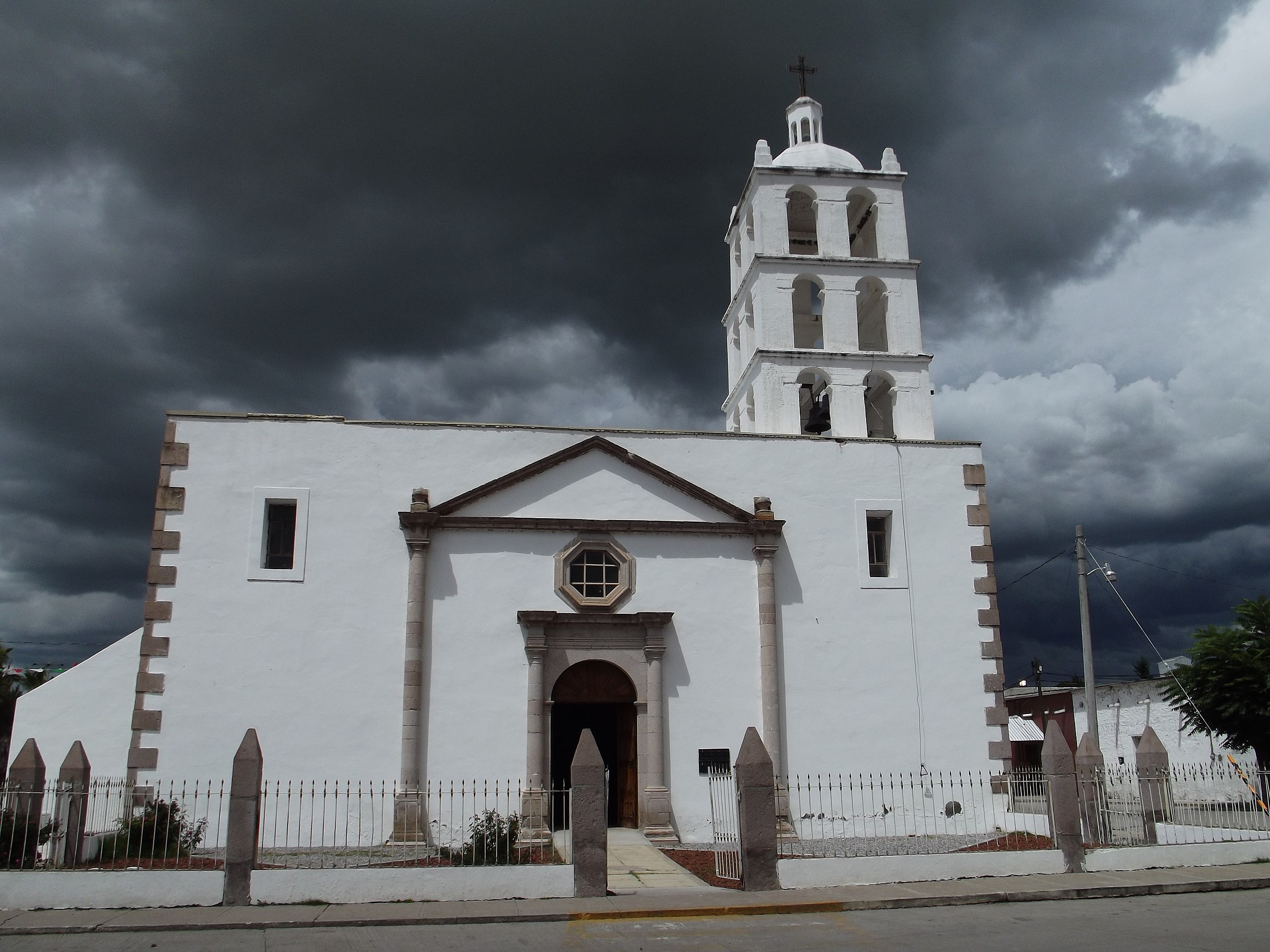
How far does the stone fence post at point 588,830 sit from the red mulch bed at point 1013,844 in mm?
4879

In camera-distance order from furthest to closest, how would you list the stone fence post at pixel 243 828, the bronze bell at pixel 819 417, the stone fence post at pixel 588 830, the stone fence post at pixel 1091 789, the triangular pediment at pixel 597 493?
1. the bronze bell at pixel 819 417
2. the triangular pediment at pixel 597 493
3. the stone fence post at pixel 1091 789
4. the stone fence post at pixel 588 830
5. the stone fence post at pixel 243 828

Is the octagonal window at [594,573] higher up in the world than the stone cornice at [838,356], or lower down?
lower down

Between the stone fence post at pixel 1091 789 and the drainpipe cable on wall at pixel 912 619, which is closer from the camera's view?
the stone fence post at pixel 1091 789

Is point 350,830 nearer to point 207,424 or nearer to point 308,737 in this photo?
point 308,737

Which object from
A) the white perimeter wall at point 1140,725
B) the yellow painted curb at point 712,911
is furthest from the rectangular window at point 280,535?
the white perimeter wall at point 1140,725

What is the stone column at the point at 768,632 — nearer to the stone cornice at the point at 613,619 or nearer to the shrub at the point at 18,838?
the stone cornice at the point at 613,619

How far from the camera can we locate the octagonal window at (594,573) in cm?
1773

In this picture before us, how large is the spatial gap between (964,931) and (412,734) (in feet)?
30.8

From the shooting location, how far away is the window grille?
17.9m

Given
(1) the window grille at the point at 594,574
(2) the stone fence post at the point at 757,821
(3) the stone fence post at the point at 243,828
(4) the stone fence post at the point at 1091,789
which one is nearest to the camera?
(3) the stone fence post at the point at 243,828

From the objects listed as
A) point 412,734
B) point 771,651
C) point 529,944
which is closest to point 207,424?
point 412,734

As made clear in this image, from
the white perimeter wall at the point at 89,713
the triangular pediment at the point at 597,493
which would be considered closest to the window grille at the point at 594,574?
the triangular pediment at the point at 597,493

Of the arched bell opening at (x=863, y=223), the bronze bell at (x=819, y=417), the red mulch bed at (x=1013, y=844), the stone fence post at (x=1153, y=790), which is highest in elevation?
the arched bell opening at (x=863, y=223)

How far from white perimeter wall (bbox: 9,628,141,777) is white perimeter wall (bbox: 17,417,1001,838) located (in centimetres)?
11
